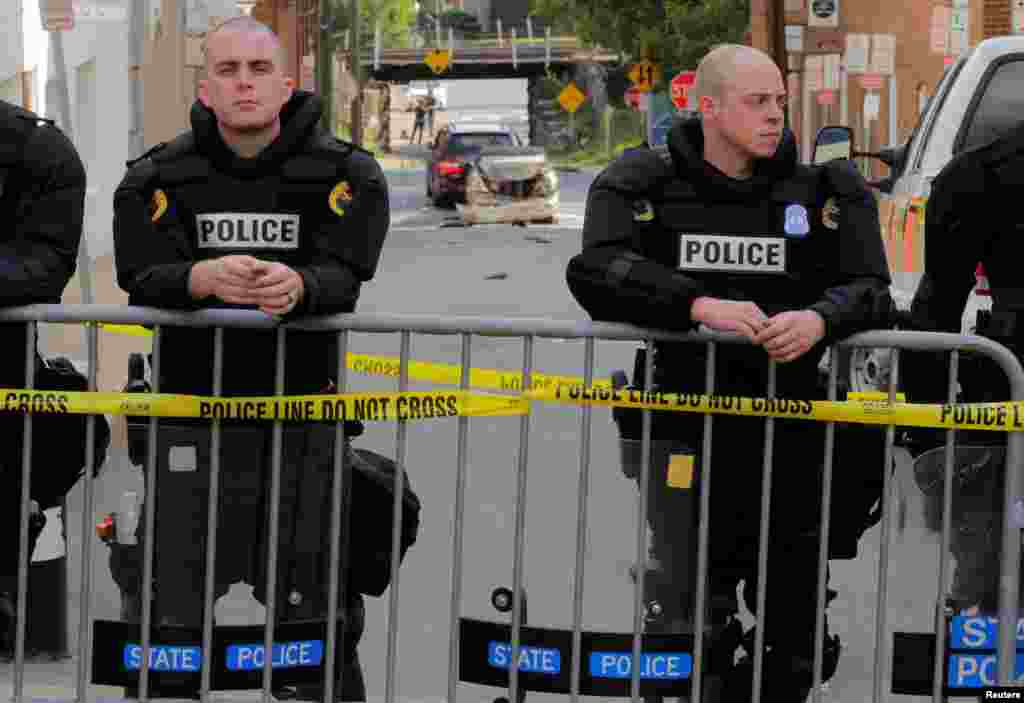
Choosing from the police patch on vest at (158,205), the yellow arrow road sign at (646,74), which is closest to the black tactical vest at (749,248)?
the police patch on vest at (158,205)

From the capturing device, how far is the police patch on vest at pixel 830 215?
5852mm

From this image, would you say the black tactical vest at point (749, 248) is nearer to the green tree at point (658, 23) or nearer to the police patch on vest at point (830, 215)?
the police patch on vest at point (830, 215)

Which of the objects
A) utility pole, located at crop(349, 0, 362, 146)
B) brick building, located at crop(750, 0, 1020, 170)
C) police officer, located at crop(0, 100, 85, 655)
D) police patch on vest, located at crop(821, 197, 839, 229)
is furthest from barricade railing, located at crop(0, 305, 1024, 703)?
utility pole, located at crop(349, 0, 362, 146)

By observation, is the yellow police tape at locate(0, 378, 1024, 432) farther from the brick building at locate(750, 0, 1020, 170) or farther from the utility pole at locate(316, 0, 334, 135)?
the utility pole at locate(316, 0, 334, 135)

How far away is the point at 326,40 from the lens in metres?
56.1

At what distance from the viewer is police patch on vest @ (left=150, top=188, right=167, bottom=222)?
587 centimetres

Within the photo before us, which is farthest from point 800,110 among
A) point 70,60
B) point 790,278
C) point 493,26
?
point 493,26

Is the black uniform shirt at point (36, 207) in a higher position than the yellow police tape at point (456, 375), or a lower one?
higher

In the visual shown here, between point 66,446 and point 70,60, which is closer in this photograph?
point 66,446

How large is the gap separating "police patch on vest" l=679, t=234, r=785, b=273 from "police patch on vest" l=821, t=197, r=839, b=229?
119 mm

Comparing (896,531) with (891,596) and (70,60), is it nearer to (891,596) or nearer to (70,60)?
(891,596)

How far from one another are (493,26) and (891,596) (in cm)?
14346

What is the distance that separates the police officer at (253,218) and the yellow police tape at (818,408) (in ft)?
2.16

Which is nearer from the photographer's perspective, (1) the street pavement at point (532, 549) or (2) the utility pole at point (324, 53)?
(1) the street pavement at point (532, 549)
